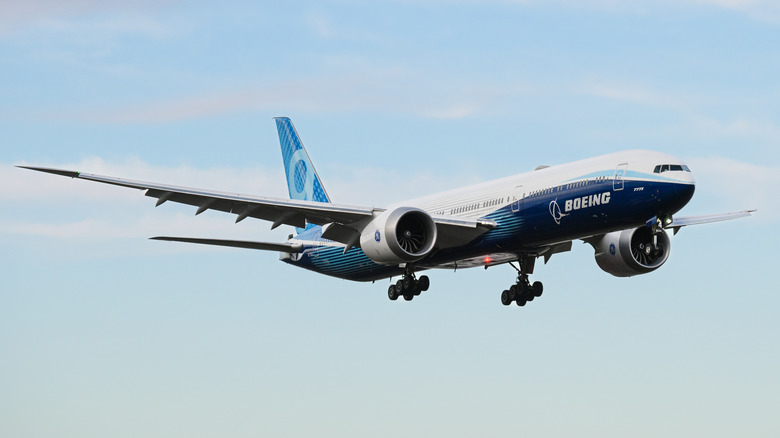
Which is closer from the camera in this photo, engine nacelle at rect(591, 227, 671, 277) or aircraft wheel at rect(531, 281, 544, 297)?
engine nacelle at rect(591, 227, 671, 277)

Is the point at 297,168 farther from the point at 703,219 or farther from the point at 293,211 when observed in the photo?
the point at 703,219

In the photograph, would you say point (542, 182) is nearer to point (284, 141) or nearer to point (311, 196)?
point (311, 196)

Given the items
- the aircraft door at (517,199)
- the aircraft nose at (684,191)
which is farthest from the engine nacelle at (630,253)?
the aircraft nose at (684,191)

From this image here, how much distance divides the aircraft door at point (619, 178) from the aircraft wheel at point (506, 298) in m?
8.91

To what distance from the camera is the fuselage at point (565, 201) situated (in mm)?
36156

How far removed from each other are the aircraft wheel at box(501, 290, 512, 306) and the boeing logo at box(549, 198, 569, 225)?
22.3 ft

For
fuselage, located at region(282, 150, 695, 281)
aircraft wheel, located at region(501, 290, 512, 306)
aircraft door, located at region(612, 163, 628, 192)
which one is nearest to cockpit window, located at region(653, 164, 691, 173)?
fuselage, located at region(282, 150, 695, 281)

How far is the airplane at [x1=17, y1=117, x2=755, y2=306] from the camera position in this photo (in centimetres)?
3656

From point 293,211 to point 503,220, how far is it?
25.0ft

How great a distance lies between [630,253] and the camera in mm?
42938

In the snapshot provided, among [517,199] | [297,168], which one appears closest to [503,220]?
[517,199]

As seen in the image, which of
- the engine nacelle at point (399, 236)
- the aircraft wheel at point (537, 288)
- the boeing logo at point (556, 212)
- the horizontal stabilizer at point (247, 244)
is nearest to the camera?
the boeing logo at point (556, 212)

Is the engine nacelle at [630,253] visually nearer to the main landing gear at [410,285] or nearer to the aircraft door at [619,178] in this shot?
the aircraft door at [619,178]

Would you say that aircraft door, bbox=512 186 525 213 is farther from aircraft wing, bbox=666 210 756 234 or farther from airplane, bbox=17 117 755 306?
aircraft wing, bbox=666 210 756 234
